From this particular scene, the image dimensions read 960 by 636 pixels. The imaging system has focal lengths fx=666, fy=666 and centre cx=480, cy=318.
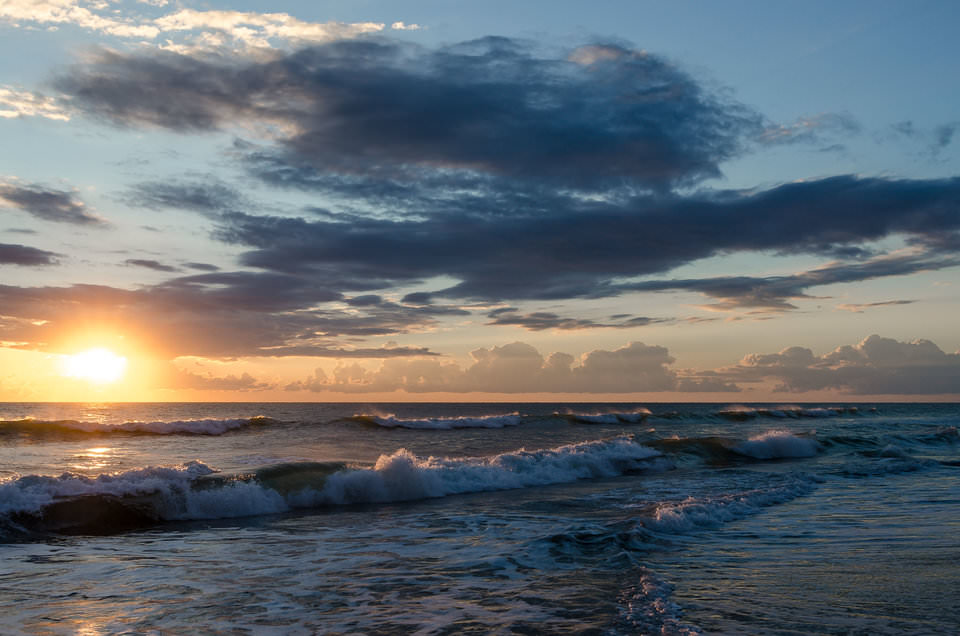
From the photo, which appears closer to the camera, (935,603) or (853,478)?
(935,603)

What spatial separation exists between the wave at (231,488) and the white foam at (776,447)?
13.3 metres

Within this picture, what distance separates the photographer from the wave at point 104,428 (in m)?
46.9

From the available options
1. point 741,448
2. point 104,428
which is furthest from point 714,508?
point 104,428

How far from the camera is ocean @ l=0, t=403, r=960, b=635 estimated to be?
8.34 meters

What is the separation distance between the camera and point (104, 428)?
160ft

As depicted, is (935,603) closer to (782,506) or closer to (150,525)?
(782,506)

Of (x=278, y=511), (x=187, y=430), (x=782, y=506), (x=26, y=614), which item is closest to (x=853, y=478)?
(x=782, y=506)

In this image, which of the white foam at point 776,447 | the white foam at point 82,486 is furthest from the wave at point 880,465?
the white foam at point 82,486

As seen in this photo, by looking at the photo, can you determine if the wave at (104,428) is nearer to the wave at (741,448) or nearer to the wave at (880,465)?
the wave at (741,448)

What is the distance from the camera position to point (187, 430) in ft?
178

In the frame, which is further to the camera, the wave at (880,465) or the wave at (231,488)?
the wave at (880,465)

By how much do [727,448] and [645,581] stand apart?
28284mm

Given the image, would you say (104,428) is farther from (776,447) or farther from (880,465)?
(880,465)

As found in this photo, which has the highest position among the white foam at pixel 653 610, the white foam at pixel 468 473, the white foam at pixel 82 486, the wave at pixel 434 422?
the white foam at pixel 82 486
